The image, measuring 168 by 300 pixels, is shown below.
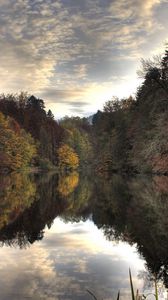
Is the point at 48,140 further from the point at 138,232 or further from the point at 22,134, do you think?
the point at 138,232

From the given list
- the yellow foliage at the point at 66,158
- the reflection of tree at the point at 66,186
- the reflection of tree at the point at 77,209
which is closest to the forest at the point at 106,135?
the yellow foliage at the point at 66,158

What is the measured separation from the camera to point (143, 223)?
17.7m

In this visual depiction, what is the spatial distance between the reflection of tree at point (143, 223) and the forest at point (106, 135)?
1592cm

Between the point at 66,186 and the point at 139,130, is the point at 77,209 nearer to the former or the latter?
the point at 66,186

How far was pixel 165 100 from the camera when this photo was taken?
46.6m

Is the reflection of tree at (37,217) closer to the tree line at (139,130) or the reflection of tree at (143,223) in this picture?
the reflection of tree at (143,223)

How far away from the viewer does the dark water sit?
31.3ft

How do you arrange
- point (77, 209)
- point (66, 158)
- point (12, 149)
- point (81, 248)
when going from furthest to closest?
point (66, 158) < point (12, 149) < point (77, 209) < point (81, 248)

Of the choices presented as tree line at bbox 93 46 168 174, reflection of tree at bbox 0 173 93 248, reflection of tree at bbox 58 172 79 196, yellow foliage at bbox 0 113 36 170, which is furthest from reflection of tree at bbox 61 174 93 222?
yellow foliage at bbox 0 113 36 170

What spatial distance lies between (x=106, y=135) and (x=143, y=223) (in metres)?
59.0

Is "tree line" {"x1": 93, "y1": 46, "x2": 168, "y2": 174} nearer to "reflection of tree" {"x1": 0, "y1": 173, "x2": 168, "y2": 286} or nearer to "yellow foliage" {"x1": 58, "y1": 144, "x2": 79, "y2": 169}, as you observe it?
"reflection of tree" {"x1": 0, "y1": 173, "x2": 168, "y2": 286}

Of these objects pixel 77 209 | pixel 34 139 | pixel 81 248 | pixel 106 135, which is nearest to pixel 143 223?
pixel 81 248

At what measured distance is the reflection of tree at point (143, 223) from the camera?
12198 millimetres

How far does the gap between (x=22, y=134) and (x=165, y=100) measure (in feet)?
169
